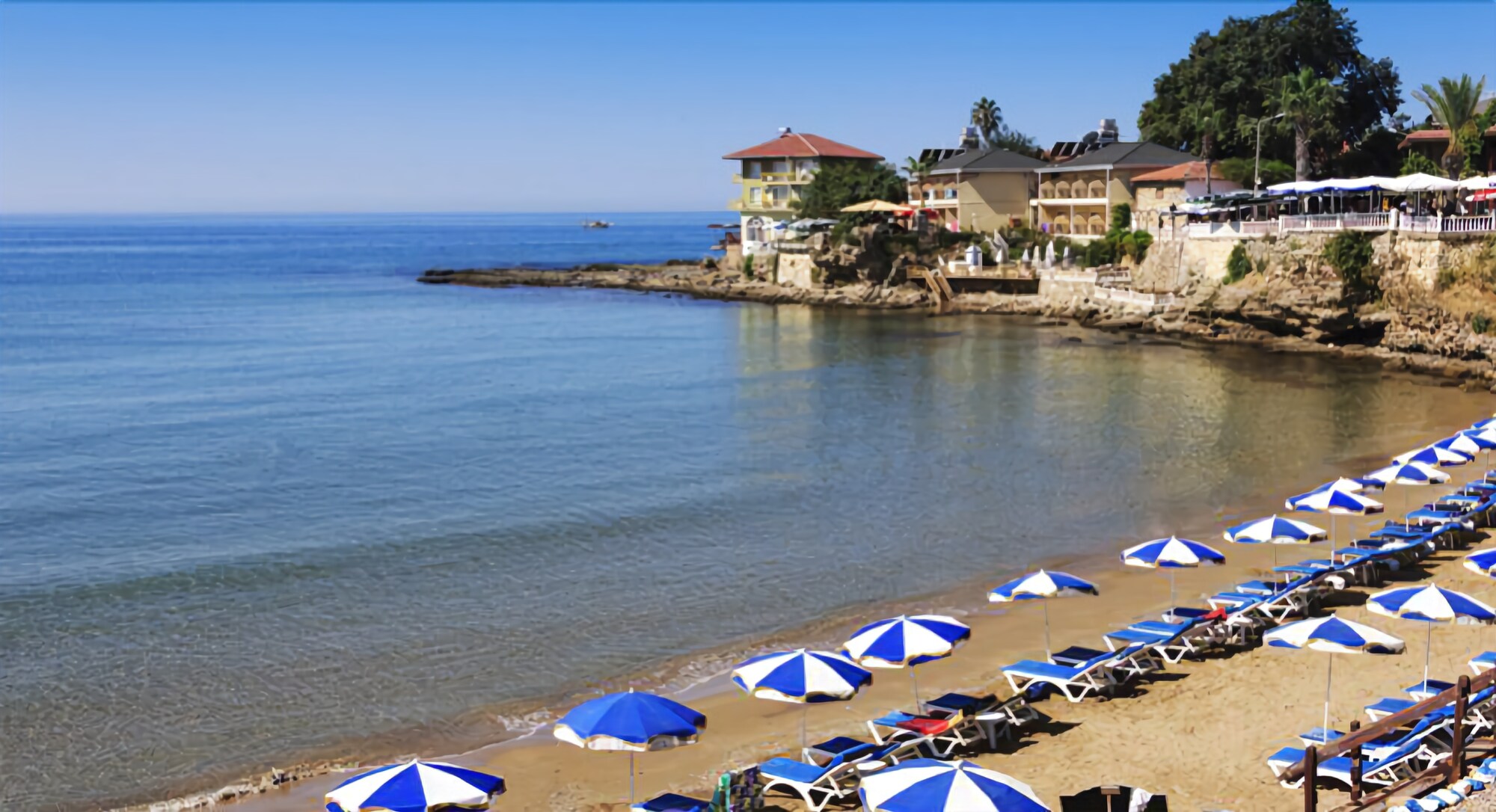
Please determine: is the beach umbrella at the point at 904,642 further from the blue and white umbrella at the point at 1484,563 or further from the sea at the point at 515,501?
the blue and white umbrella at the point at 1484,563

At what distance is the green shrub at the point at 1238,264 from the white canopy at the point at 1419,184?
19.9 ft

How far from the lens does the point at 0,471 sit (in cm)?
3262

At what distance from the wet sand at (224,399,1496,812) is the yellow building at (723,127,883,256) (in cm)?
7113

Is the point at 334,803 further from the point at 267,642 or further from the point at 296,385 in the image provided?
the point at 296,385

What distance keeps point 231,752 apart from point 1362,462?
24.8 m

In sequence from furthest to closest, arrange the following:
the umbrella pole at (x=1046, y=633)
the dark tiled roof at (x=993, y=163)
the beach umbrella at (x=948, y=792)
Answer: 1. the dark tiled roof at (x=993, y=163)
2. the umbrella pole at (x=1046, y=633)
3. the beach umbrella at (x=948, y=792)

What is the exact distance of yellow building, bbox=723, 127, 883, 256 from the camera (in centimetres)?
8850

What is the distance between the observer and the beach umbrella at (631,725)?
11.9m

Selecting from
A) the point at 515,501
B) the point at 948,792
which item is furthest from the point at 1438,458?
the point at 515,501

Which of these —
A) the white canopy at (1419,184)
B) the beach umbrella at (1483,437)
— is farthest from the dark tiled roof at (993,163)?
the beach umbrella at (1483,437)

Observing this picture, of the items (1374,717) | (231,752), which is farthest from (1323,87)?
(231,752)

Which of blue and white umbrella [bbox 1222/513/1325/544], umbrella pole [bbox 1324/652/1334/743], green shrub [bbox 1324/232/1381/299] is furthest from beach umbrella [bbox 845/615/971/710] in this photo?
green shrub [bbox 1324/232/1381/299]

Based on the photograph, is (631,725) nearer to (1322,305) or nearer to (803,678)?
(803,678)

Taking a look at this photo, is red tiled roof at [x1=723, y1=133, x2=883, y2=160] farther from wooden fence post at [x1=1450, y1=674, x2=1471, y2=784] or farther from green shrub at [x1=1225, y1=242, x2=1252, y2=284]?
wooden fence post at [x1=1450, y1=674, x2=1471, y2=784]
